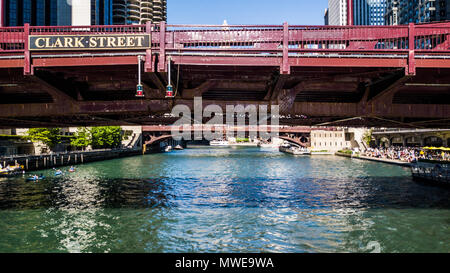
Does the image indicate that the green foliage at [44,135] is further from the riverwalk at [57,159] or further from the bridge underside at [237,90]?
the bridge underside at [237,90]

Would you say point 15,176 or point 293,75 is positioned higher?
point 293,75

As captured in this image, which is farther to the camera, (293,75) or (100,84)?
(100,84)

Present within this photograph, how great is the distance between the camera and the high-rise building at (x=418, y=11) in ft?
429

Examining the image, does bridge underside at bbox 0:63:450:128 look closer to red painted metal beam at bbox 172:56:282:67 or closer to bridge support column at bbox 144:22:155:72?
red painted metal beam at bbox 172:56:282:67

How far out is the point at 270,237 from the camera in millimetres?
19234

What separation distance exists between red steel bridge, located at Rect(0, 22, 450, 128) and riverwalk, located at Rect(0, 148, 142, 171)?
39.6 m

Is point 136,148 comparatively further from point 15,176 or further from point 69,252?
point 69,252

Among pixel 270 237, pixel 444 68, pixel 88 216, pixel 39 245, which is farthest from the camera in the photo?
pixel 88 216

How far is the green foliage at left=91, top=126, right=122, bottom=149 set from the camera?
101 meters

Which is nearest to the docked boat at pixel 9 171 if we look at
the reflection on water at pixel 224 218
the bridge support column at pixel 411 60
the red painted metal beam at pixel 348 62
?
the reflection on water at pixel 224 218

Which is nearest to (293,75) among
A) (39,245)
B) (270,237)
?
(270,237)

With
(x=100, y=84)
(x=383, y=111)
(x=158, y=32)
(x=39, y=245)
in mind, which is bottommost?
(x=39, y=245)

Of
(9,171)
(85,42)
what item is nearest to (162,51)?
(85,42)
